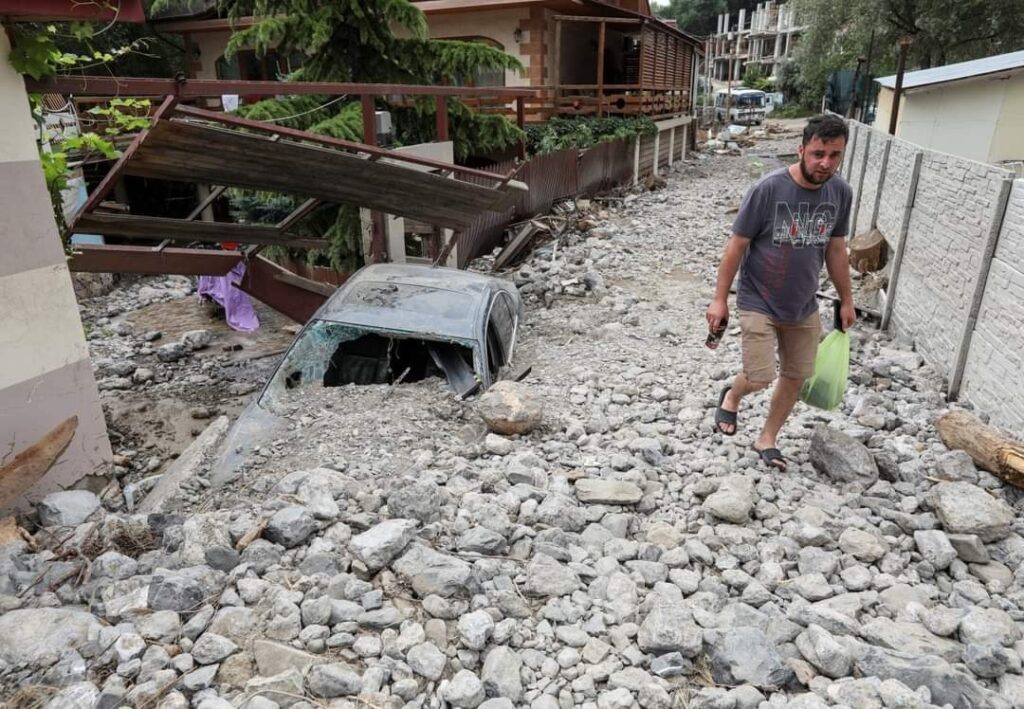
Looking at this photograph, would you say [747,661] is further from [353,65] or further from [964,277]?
[353,65]

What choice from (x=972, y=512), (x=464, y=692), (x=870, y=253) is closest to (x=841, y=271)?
(x=972, y=512)

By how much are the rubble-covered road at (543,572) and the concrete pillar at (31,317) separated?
47cm

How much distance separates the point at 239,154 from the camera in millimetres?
4781

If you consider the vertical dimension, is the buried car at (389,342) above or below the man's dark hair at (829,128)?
below

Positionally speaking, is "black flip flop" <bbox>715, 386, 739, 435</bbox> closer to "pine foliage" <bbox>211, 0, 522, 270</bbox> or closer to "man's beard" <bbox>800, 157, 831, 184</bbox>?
"man's beard" <bbox>800, 157, 831, 184</bbox>

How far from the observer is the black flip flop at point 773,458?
13.2ft

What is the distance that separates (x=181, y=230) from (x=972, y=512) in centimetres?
640

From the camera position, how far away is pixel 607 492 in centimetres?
369

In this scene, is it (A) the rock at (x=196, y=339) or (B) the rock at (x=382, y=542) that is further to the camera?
(A) the rock at (x=196, y=339)

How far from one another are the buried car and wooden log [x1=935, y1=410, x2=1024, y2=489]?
307cm

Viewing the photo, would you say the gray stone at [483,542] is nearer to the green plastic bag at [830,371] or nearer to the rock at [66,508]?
the rock at [66,508]

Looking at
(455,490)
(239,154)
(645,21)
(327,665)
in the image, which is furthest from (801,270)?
(645,21)

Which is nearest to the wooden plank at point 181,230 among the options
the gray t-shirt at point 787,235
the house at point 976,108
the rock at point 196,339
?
the rock at point 196,339

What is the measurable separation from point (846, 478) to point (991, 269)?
2128 millimetres
